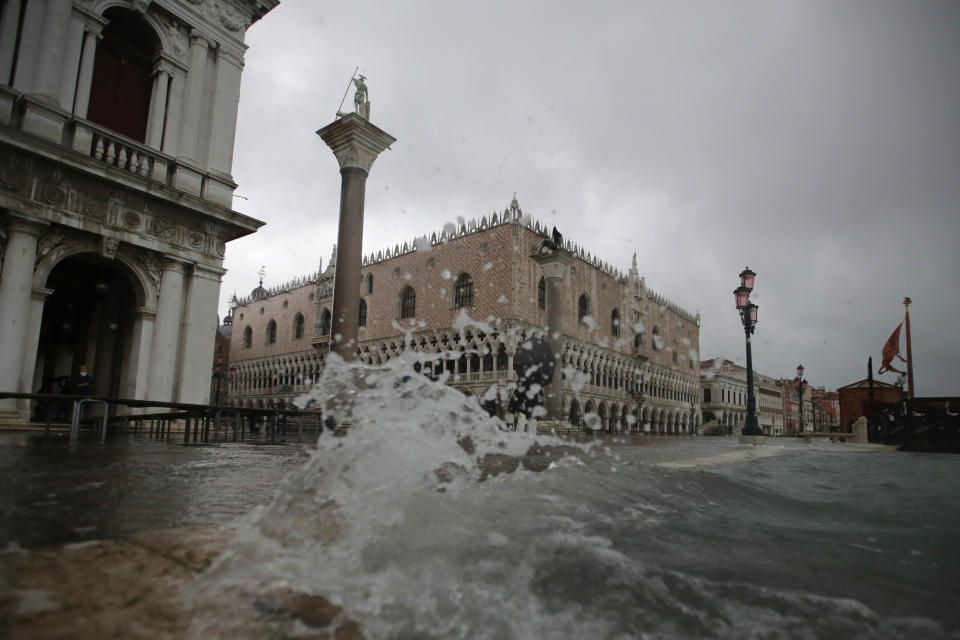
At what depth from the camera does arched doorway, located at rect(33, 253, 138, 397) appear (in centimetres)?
995

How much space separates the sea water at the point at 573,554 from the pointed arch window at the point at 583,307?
24792mm

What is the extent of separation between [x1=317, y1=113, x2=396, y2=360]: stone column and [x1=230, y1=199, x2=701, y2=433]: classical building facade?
9856mm

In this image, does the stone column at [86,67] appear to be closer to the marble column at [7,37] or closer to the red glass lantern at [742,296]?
the marble column at [7,37]

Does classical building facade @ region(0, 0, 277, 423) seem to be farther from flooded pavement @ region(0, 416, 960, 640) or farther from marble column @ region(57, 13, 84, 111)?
flooded pavement @ region(0, 416, 960, 640)

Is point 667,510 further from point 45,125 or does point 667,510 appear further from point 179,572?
point 45,125

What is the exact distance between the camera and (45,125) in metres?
7.90

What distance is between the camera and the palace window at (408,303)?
27.5 metres

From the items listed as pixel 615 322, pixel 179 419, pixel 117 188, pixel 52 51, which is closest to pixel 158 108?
pixel 52 51

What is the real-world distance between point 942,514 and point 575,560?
2.81m

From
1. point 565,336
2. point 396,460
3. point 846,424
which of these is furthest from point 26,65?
point 846,424

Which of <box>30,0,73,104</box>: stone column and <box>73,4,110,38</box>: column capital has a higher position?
<box>73,4,110,38</box>: column capital

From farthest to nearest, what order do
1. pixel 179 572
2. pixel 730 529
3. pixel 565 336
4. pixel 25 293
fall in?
pixel 565 336 → pixel 25 293 → pixel 730 529 → pixel 179 572

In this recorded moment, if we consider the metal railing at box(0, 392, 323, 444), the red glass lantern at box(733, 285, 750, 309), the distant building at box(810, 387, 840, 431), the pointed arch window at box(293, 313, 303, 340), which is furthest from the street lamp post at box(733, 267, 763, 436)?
the distant building at box(810, 387, 840, 431)

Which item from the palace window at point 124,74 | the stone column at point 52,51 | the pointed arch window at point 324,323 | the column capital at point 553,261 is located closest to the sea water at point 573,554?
the stone column at point 52,51
